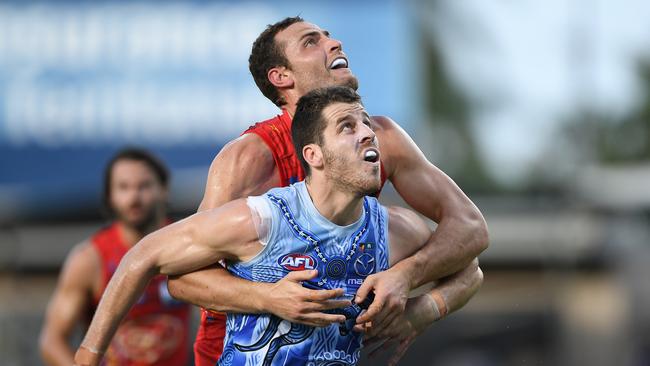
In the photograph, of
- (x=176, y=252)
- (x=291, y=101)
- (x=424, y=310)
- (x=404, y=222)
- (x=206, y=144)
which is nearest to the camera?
(x=176, y=252)

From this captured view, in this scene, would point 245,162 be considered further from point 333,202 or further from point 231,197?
point 333,202

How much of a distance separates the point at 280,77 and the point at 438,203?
0.92m

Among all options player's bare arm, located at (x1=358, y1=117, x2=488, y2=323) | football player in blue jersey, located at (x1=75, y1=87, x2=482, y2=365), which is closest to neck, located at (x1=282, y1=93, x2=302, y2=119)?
player's bare arm, located at (x1=358, y1=117, x2=488, y2=323)

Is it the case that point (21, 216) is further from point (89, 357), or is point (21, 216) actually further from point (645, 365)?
point (89, 357)

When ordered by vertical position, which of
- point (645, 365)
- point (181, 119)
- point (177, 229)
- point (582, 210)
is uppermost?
point (177, 229)

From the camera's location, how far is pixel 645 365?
50.7ft

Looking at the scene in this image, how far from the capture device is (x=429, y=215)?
6066 mm

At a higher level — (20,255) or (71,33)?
(71,33)

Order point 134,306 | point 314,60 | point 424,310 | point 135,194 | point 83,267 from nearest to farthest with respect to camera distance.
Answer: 1. point 424,310
2. point 314,60
3. point 134,306
4. point 83,267
5. point 135,194

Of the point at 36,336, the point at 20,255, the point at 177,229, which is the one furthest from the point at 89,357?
the point at 20,255

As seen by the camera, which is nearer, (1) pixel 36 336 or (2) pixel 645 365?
(1) pixel 36 336

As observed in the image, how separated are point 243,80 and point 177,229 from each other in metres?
10.7

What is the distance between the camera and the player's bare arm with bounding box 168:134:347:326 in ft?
17.2

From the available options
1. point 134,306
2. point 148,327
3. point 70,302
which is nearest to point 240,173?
point 134,306
